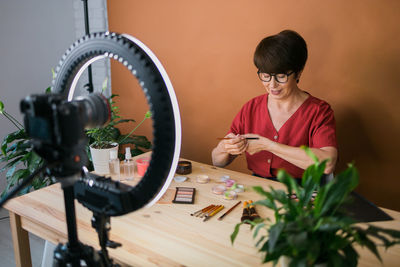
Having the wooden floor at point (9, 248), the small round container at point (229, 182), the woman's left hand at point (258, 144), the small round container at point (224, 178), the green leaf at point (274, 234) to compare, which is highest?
the green leaf at point (274, 234)

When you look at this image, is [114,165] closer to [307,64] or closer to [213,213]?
[213,213]

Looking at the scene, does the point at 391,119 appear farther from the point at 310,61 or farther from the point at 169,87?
the point at 169,87

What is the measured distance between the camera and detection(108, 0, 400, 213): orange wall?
189 cm

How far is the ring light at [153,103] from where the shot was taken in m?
0.53

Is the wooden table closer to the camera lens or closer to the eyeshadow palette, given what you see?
the eyeshadow palette

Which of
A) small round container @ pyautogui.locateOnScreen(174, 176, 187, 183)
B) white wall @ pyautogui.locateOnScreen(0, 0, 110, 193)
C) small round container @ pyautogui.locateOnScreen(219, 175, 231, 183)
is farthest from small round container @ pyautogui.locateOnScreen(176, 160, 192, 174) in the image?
white wall @ pyautogui.locateOnScreen(0, 0, 110, 193)

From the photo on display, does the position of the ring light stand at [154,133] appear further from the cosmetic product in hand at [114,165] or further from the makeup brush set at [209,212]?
the cosmetic product in hand at [114,165]

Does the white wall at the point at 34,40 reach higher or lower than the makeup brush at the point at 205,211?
higher

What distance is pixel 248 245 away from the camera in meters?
1.00

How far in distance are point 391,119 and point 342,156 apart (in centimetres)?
37

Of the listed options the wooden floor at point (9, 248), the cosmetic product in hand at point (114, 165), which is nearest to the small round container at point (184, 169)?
the cosmetic product in hand at point (114, 165)

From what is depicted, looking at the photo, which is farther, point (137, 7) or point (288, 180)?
point (137, 7)

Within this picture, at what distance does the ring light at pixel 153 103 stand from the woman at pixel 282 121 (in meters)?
1.09

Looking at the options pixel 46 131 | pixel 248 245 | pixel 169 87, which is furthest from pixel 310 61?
pixel 46 131
